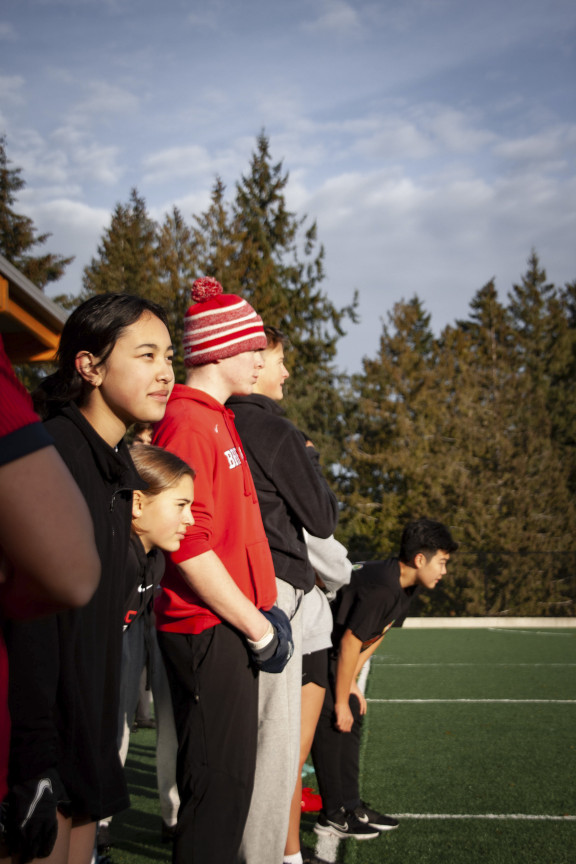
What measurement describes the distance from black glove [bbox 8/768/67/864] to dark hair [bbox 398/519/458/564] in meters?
3.36

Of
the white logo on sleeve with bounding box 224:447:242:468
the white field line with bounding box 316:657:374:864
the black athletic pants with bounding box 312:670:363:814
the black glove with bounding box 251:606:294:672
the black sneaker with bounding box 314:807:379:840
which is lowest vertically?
the white field line with bounding box 316:657:374:864

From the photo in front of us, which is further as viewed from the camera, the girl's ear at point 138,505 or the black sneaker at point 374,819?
the black sneaker at point 374,819

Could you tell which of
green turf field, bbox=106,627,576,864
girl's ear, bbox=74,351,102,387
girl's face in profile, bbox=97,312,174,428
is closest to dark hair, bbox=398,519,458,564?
green turf field, bbox=106,627,576,864

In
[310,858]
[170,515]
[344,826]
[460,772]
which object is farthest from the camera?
[460,772]

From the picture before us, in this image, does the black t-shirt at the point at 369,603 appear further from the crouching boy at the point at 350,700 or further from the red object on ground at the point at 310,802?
the red object on ground at the point at 310,802

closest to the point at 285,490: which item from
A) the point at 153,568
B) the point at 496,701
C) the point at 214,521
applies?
the point at 214,521

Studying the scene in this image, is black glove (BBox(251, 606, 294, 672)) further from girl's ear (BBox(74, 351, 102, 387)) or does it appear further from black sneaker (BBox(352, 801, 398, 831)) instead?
black sneaker (BBox(352, 801, 398, 831))

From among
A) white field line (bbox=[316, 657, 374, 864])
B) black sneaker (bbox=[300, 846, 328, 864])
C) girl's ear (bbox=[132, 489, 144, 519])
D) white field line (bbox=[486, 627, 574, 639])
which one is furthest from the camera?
white field line (bbox=[486, 627, 574, 639])

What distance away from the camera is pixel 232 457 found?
2746 mm

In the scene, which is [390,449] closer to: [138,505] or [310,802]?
[310,802]

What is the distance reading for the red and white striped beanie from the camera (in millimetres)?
2900

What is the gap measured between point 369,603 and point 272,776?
1.68 m

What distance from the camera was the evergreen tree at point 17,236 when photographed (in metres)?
30.7

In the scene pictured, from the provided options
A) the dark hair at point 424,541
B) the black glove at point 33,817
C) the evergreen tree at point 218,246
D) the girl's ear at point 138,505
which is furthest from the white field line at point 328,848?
the evergreen tree at point 218,246
